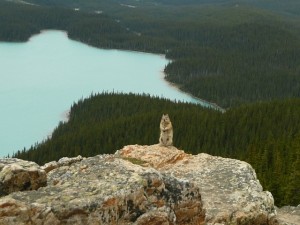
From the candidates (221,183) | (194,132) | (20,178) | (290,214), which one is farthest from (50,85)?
(20,178)

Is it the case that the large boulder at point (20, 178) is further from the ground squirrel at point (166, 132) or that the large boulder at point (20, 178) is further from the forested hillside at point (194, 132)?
the forested hillside at point (194, 132)

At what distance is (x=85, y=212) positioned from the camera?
44.3 ft

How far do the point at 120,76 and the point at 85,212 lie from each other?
15149 centimetres

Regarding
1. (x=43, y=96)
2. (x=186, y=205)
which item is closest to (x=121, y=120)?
(x=43, y=96)

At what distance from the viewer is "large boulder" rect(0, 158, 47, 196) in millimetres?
14164

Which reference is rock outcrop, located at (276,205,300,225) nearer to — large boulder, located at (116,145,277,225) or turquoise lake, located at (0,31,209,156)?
large boulder, located at (116,145,277,225)

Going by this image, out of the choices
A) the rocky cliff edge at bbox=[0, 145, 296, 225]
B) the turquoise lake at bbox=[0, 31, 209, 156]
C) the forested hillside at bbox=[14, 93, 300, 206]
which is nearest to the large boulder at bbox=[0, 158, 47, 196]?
the rocky cliff edge at bbox=[0, 145, 296, 225]

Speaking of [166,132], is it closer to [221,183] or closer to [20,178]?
[221,183]

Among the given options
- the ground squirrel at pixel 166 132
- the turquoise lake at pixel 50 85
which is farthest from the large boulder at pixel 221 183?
the turquoise lake at pixel 50 85

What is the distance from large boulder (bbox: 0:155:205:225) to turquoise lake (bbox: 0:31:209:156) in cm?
7031

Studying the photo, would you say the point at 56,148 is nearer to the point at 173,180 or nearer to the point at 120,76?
the point at 173,180

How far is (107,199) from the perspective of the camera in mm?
13773

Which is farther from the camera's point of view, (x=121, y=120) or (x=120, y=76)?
(x=120, y=76)

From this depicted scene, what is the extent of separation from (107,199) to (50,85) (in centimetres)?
13146
